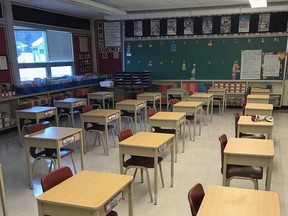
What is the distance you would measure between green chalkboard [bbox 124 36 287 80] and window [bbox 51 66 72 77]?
2179 millimetres

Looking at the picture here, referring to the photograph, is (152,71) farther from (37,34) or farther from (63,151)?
(63,151)

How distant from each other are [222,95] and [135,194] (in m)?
5.78

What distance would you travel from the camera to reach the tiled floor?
3.43 metres

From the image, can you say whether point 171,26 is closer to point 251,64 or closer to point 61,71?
point 251,64

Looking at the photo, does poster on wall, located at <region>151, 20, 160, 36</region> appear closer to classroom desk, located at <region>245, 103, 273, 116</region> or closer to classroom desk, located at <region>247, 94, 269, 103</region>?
classroom desk, located at <region>247, 94, 269, 103</region>

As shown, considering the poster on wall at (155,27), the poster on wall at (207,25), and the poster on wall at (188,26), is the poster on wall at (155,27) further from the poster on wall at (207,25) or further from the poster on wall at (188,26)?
the poster on wall at (207,25)

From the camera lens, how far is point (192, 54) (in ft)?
32.2

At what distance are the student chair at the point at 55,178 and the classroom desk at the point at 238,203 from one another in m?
0.89

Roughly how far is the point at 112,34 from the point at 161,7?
8.05 ft

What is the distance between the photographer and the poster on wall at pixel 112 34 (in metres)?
10.5

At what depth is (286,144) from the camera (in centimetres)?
568

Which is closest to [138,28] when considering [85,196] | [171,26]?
[171,26]

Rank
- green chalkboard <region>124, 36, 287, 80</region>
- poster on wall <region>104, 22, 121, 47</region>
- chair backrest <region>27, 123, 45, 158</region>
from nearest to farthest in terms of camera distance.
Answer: chair backrest <region>27, 123, 45, 158</region>
green chalkboard <region>124, 36, 287, 80</region>
poster on wall <region>104, 22, 121, 47</region>

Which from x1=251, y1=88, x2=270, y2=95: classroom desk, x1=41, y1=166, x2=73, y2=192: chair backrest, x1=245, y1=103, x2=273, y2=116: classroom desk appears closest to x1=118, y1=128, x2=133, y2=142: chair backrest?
x1=41, y1=166, x2=73, y2=192: chair backrest
